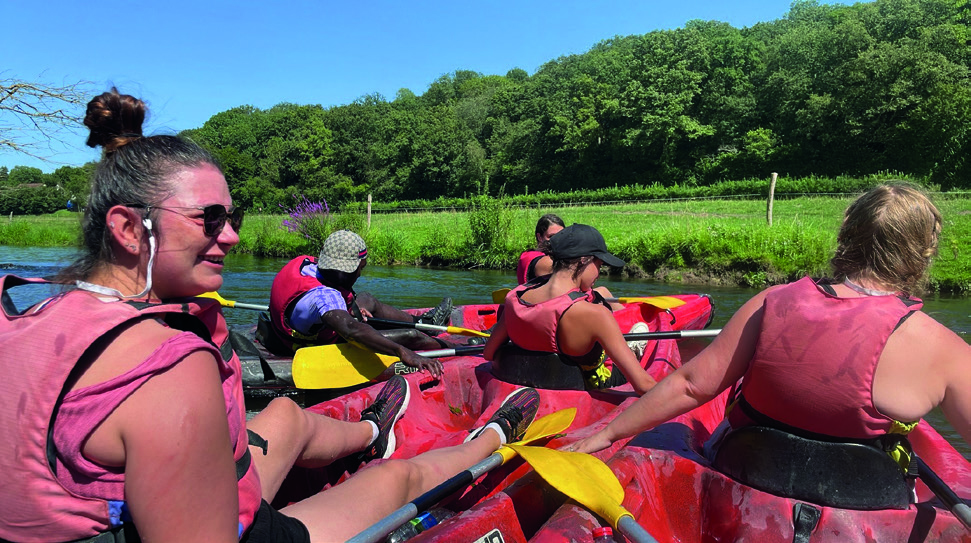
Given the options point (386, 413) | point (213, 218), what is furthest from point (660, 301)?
point (213, 218)

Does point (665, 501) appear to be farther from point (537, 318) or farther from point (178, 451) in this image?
point (178, 451)

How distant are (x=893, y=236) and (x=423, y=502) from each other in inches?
66.6

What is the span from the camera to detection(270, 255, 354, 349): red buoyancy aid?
511cm

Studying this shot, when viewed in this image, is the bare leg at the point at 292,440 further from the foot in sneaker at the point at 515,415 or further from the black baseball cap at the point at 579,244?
the black baseball cap at the point at 579,244

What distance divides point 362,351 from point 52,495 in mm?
3733

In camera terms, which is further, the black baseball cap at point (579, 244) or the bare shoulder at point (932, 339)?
the black baseball cap at point (579, 244)

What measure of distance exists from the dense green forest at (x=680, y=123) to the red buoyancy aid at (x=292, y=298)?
13.6 metres

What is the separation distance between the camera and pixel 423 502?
221cm

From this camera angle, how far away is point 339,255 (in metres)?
5.05

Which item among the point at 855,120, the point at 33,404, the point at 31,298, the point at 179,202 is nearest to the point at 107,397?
the point at 33,404

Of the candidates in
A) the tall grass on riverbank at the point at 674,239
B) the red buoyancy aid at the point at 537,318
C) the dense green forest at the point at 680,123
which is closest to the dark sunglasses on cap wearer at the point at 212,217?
the red buoyancy aid at the point at 537,318

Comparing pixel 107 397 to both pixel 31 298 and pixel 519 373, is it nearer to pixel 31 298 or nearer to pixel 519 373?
pixel 519 373

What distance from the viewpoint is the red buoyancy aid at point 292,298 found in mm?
5105

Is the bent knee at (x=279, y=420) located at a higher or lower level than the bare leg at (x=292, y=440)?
higher
